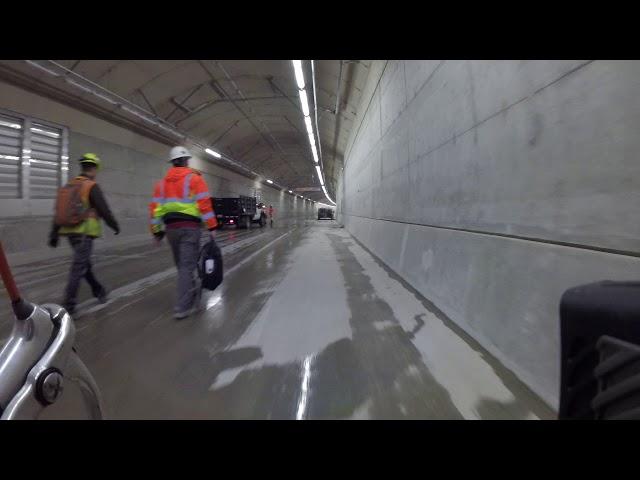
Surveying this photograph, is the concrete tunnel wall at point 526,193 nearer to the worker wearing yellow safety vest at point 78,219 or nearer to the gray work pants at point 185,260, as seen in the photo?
the gray work pants at point 185,260

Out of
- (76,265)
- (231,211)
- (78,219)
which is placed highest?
(231,211)

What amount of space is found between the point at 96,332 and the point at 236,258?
5.17 meters

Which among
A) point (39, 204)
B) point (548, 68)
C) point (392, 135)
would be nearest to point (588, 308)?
point (548, 68)

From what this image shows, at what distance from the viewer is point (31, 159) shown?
8.73m

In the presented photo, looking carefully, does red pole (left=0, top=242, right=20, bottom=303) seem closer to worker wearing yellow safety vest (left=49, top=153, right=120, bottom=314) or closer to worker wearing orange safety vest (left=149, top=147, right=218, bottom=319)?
worker wearing orange safety vest (left=149, top=147, right=218, bottom=319)

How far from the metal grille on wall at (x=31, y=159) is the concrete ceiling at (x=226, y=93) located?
4.72 ft

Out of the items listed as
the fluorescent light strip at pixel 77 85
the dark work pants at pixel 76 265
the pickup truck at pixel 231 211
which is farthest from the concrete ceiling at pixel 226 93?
the dark work pants at pixel 76 265

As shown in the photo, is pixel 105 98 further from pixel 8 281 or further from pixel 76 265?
pixel 8 281

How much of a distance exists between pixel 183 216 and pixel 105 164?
422 inches

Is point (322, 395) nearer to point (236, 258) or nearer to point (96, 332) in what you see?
point (96, 332)

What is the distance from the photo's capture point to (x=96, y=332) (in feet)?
10.8

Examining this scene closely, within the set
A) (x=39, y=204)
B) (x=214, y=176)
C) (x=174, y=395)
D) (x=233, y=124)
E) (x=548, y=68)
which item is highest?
(x=233, y=124)

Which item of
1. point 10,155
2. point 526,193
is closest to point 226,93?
point 10,155

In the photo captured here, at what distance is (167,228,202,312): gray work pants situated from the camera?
3.77 metres
